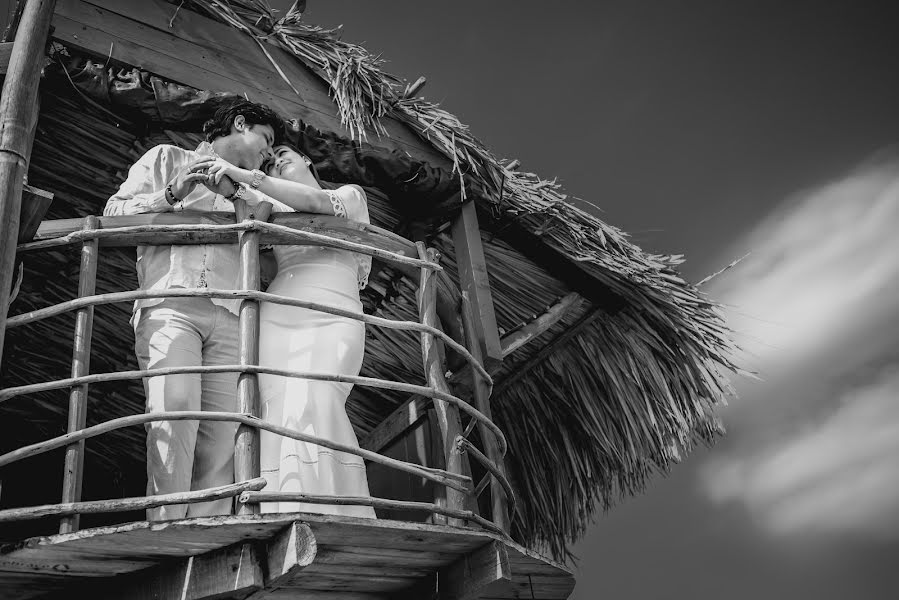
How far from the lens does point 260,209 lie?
330cm

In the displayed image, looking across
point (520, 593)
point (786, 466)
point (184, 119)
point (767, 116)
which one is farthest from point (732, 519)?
point (184, 119)

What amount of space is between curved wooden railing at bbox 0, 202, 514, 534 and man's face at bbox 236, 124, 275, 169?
395mm

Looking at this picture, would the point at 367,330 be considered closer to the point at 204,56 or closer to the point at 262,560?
the point at 204,56

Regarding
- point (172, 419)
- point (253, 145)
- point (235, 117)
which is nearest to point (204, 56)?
point (235, 117)

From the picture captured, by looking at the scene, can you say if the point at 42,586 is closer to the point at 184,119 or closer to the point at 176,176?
the point at 176,176

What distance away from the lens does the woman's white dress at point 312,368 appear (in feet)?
Result: 10.7

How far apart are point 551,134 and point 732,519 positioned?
11.5 ft

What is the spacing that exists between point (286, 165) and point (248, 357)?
3.40ft

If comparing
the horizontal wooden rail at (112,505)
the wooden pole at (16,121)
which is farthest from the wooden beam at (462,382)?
the wooden pole at (16,121)

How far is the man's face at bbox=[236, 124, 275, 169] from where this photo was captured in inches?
149

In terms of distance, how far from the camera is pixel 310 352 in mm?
3426

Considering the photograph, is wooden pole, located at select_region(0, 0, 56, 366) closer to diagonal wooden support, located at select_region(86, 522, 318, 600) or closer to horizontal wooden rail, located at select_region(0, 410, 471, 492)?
horizontal wooden rail, located at select_region(0, 410, 471, 492)

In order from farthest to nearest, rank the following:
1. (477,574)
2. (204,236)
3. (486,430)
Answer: (486,430)
(204,236)
(477,574)

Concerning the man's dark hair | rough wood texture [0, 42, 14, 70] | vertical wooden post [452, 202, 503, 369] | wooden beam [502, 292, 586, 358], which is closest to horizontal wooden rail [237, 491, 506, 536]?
vertical wooden post [452, 202, 503, 369]
